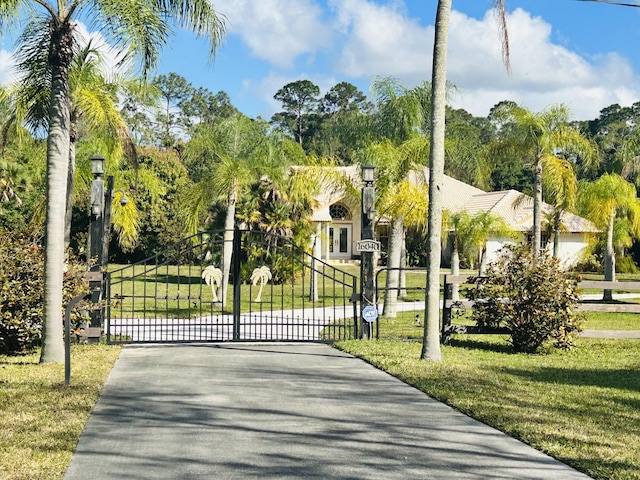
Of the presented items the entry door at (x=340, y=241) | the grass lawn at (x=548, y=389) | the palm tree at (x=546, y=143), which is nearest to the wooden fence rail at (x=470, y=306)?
the grass lawn at (x=548, y=389)

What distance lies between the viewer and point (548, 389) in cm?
969

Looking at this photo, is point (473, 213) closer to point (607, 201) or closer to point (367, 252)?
point (607, 201)

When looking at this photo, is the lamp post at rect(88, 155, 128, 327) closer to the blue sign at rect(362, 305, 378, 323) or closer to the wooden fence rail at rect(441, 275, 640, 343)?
the blue sign at rect(362, 305, 378, 323)

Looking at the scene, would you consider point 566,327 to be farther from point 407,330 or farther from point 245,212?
point 245,212

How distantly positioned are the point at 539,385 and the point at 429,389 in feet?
5.41

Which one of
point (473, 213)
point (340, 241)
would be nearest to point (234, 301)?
point (473, 213)

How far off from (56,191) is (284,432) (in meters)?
5.52

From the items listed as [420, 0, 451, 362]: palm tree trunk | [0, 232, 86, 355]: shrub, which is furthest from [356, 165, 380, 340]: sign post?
[0, 232, 86, 355]: shrub

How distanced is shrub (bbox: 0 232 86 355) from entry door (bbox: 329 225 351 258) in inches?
1238

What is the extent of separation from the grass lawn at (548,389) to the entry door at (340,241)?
92.8 ft

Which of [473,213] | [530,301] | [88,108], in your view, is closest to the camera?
[530,301]

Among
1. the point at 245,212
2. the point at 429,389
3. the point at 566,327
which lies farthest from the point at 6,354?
the point at 245,212

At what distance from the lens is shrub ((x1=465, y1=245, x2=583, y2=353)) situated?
13.5 meters

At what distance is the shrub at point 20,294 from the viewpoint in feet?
39.4
